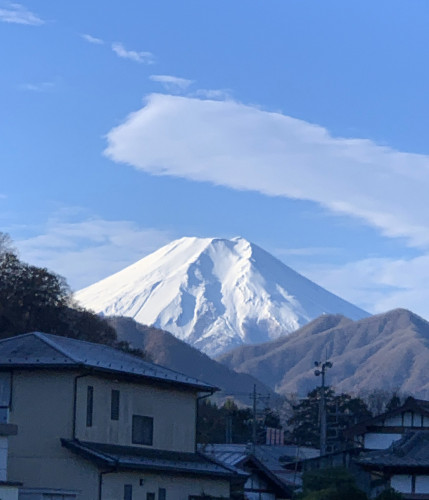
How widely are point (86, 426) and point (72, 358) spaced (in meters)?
1.60

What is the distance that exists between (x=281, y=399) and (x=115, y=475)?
420 ft

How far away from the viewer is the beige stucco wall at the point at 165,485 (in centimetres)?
2658

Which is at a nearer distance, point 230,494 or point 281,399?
point 230,494

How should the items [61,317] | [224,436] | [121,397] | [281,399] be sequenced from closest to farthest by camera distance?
[121,397], [61,317], [224,436], [281,399]

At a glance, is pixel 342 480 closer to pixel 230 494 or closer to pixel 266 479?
pixel 230 494

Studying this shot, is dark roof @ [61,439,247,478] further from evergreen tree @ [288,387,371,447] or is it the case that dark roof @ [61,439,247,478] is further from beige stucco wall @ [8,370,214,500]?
Result: evergreen tree @ [288,387,371,447]

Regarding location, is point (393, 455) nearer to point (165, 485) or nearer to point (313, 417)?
point (165, 485)

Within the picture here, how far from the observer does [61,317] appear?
60.8 metres

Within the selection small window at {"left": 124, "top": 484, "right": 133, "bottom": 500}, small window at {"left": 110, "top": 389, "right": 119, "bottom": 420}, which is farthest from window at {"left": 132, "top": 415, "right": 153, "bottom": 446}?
small window at {"left": 124, "top": 484, "right": 133, "bottom": 500}

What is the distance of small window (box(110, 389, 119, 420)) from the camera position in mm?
27844

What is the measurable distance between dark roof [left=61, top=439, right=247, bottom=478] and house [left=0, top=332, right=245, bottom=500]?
28 mm

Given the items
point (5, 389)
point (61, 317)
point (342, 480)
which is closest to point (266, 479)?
point (342, 480)

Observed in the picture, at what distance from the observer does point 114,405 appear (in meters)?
27.9

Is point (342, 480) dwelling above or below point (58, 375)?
below
